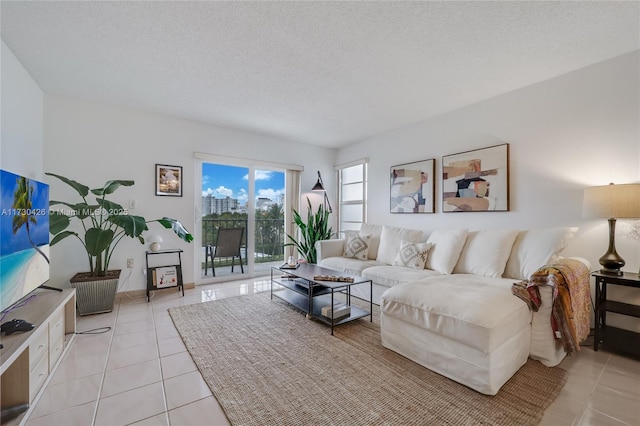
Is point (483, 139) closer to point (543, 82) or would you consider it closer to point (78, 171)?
point (543, 82)

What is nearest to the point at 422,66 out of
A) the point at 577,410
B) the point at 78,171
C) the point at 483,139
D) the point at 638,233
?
the point at 483,139

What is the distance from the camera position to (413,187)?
158 inches

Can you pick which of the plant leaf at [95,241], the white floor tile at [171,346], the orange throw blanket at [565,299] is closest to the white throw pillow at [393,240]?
the orange throw blanket at [565,299]

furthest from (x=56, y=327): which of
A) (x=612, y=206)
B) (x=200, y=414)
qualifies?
(x=612, y=206)

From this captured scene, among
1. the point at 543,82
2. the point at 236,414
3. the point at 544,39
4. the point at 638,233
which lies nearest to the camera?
the point at 236,414

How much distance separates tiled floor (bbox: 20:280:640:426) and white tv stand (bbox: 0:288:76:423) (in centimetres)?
10

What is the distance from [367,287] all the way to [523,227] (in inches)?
71.9

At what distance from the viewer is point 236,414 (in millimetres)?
1461

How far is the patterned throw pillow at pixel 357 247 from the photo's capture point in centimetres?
390

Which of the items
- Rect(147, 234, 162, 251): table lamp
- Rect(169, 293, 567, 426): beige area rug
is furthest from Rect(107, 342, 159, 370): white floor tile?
Rect(147, 234, 162, 251): table lamp

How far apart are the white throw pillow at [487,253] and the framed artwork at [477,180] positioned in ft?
1.34

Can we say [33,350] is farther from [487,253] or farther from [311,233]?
[487,253]

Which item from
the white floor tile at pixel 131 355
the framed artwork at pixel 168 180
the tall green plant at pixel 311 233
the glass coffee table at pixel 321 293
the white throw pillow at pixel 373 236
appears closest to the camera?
the white floor tile at pixel 131 355

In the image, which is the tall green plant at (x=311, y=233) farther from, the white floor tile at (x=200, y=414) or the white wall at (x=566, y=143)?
the white floor tile at (x=200, y=414)
